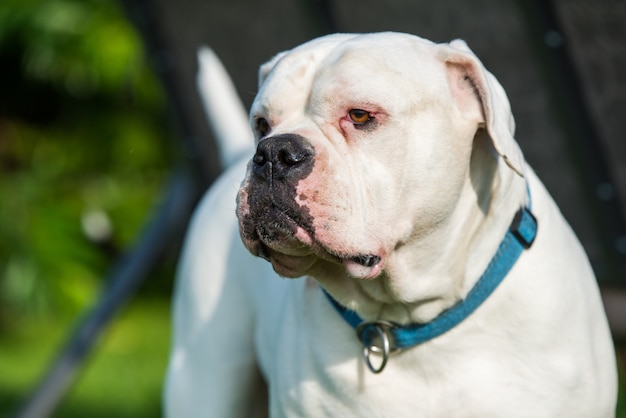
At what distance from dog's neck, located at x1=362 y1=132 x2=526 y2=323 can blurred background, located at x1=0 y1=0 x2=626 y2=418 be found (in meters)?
1.22

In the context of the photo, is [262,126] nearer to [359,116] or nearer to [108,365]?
[359,116]

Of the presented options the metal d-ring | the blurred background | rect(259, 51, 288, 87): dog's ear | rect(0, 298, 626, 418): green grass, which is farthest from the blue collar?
rect(0, 298, 626, 418): green grass

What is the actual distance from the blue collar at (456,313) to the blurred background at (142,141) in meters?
1.27

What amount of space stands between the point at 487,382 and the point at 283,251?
642 mm

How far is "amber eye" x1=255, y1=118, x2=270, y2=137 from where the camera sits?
2967mm

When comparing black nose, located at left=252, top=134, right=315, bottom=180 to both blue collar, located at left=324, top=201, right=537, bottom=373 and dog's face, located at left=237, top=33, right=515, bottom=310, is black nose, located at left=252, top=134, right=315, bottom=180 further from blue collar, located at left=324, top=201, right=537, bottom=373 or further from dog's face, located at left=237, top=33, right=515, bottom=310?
blue collar, located at left=324, top=201, right=537, bottom=373

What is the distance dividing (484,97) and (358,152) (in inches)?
13.7

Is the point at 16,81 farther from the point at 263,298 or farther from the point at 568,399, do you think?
the point at 568,399

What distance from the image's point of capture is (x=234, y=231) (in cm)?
373

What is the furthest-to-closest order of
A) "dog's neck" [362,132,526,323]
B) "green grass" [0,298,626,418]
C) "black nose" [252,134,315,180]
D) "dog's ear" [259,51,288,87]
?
"green grass" [0,298,626,418]
"dog's ear" [259,51,288,87]
"dog's neck" [362,132,526,323]
"black nose" [252,134,315,180]

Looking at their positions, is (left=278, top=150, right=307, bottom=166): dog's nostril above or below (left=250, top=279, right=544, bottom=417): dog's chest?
above

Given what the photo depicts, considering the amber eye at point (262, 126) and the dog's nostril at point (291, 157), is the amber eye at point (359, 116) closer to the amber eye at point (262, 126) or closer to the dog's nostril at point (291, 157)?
the dog's nostril at point (291, 157)

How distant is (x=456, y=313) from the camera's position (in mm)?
2969

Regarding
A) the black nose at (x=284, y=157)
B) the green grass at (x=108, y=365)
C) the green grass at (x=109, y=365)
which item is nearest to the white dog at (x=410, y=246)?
the black nose at (x=284, y=157)
